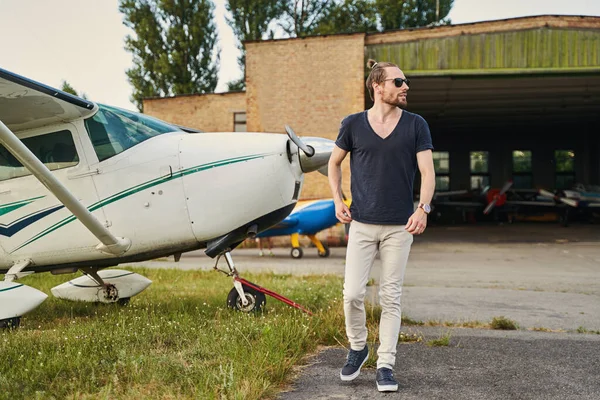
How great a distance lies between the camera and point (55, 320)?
5.90 meters

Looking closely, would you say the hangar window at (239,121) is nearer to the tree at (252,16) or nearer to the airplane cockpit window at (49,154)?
the tree at (252,16)

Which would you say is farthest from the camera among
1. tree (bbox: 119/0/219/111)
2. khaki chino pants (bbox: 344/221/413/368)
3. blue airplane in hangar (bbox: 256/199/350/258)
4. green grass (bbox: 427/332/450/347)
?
tree (bbox: 119/0/219/111)

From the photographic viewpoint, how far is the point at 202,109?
86.1 feet

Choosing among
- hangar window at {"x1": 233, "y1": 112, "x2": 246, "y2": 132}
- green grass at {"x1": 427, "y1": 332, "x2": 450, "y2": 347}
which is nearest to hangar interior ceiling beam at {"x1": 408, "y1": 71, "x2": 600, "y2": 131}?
hangar window at {"x1": 233, "y1": 112, "x2": 246, "y2": 132}

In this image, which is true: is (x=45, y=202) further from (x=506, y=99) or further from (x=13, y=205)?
(x=506, y=99)

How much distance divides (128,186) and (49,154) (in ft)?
2.73

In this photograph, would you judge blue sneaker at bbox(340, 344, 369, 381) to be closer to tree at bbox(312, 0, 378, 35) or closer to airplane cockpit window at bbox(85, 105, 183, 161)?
airplane cockpit window at bbox(85, 105, 183, 161)

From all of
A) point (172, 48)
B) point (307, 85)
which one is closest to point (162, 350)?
point (307, 85)

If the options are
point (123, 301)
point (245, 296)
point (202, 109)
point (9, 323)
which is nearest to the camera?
point (9, 323)

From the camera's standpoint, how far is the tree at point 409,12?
42.1m

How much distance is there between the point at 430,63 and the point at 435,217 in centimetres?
2086

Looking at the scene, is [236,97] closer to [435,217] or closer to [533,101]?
[533,101]

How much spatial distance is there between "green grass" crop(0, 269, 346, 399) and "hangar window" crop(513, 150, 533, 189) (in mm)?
36039

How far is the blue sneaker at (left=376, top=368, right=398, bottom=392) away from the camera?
3.37m
